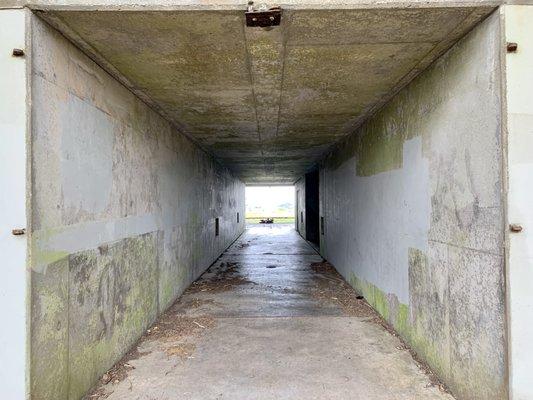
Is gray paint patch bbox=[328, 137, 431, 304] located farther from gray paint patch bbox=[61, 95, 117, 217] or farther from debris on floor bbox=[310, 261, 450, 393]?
gray paint patch bbox=[61, 95, 117, 217]

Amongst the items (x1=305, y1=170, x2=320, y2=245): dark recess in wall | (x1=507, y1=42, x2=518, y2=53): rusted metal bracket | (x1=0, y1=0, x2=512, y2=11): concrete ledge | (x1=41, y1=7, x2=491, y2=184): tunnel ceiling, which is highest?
(x1=0, y1=0, x2=512, y2=11): concrete ledge

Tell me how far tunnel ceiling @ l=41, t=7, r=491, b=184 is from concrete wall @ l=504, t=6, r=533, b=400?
0.88 ft

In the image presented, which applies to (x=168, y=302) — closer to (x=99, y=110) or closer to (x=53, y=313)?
(x=53, y=313)

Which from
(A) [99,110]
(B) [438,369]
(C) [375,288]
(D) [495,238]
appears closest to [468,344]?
(B) [438,369]

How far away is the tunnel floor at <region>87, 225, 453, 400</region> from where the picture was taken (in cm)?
255

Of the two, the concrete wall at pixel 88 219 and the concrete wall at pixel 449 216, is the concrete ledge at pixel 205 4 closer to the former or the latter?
the concrete wall at pixel 88 219

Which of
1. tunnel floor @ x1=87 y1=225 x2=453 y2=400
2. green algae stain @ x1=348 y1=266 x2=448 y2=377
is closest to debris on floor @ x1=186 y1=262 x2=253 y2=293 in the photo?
tunnel floor @ x1=87 y1=225 x2=453 y2=400

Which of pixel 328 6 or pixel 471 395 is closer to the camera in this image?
pixel 328 6

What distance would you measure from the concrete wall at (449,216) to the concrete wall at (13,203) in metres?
2.80

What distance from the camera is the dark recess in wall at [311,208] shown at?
12547mm

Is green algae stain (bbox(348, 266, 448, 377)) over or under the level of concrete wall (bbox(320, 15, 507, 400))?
under

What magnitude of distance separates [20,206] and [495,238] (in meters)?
2.84

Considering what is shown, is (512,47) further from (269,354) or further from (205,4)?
(269,354)

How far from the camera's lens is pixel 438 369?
2672 mm
